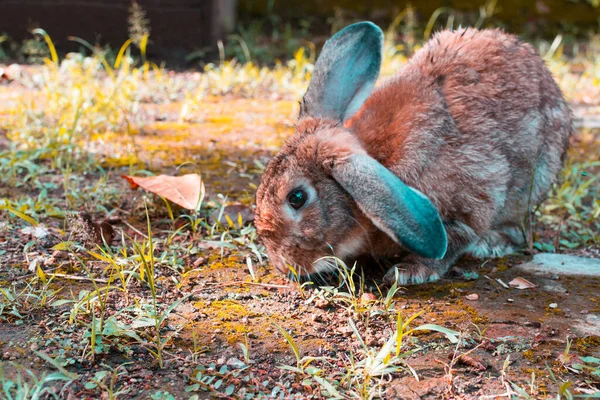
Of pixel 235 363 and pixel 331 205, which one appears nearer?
pixel 235 363

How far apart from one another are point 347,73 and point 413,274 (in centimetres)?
115

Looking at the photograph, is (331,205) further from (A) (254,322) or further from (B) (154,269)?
(B) (154,269)

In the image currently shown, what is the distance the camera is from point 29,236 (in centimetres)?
371

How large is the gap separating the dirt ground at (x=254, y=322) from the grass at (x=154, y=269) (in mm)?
10

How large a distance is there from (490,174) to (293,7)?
618 centimetres

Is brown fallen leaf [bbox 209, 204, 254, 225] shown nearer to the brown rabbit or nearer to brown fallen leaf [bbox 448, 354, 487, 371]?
the brown rabbit

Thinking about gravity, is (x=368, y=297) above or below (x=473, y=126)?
below

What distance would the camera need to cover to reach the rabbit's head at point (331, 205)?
3170 millimetres

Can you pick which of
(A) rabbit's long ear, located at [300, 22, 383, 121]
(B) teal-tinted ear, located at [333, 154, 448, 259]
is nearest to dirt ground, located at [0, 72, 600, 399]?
(B) teal-tinted ear, located at [333, 154, 448, 259]

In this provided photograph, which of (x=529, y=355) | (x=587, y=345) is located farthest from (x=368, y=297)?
(x=587, y=345)

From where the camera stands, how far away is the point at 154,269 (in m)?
3.49

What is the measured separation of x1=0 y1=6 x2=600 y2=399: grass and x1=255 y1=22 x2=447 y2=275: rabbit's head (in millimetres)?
186

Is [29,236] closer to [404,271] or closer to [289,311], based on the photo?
[289,311]

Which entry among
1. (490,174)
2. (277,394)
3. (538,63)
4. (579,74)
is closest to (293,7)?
(579,74)
